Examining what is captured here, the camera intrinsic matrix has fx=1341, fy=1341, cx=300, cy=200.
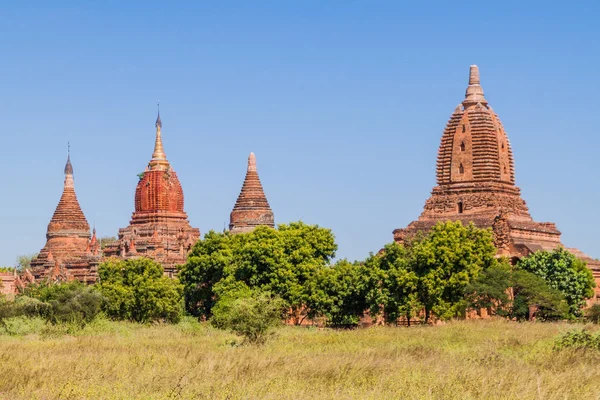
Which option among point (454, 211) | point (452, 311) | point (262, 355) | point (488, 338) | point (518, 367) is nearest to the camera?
point (518, 367)

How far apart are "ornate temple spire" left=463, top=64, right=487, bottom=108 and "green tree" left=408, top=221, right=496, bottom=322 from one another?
18.7 m

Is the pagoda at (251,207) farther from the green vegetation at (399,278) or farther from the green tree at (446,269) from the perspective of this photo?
the green tree at (446,269)

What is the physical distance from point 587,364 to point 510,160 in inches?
1559

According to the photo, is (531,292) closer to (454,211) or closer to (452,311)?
(452,311)

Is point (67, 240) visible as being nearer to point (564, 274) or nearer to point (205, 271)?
point (205, 271)

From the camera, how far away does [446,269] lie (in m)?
43.8

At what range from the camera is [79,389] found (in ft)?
64.0

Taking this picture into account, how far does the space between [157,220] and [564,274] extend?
36360 millimetres

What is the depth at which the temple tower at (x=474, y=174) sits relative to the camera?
5972cm

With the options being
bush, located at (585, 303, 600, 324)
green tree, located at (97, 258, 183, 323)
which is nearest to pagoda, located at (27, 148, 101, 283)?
green tree, located at (97, 258, 183, 323)

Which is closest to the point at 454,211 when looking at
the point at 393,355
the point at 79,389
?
the point at 393,355

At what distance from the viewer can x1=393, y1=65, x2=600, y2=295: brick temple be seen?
2339 inches

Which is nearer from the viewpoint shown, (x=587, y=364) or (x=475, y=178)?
(x=587, y=364)

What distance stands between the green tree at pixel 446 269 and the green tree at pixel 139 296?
30.8 feet
